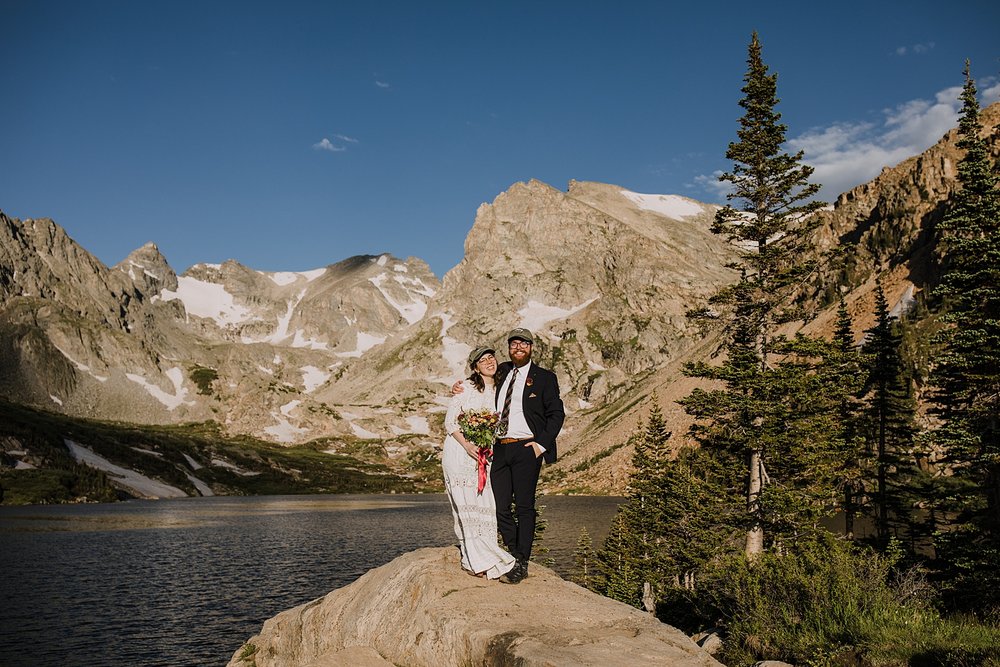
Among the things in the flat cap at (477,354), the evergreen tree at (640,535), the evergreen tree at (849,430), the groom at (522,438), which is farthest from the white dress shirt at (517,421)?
the evergreen tree at (849,430)

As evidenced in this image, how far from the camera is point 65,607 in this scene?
47.8 metres

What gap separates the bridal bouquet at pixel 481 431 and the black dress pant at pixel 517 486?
1.32ft

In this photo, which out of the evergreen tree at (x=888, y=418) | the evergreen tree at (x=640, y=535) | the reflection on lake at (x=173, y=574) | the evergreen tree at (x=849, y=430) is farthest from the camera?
the evergreen tree at (x=849, y=430)

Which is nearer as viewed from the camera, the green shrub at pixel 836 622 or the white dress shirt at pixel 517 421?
the green shrub at pixel 836 622

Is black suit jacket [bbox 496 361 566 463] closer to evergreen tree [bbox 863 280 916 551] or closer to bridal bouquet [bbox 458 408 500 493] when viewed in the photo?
bridal bouquet [bbox 458 408 500 493]

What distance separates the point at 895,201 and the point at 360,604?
217440mm

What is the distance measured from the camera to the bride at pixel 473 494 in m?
11.2

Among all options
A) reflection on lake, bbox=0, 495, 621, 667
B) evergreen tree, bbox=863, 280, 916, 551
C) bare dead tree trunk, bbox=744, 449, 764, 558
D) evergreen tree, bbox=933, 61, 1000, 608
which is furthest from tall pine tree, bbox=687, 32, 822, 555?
reflection on lake, bbox=0, 495, 621, 667

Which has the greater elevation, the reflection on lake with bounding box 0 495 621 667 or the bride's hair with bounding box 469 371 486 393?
the bride's hair with bounding box 469 371 486 393

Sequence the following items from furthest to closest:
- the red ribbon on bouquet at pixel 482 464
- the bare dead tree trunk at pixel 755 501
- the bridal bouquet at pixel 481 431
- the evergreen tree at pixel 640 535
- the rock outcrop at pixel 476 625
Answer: the evergreen tree at pixel 640 535
the bare dead tree trunk at pixel 755 501
the red ribbon on bouquet at pixel 482 464
the bridal bouquet at pixel 481 431
the rock outcrop at pixel 476 625

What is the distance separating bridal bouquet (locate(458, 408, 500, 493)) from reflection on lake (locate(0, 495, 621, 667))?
3243cm

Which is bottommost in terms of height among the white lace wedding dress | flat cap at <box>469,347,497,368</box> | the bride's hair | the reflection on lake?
the reflection on lake

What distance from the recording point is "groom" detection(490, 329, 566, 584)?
11508mm

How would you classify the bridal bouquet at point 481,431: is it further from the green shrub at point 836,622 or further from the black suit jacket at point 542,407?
the green shrub at point 836,622
